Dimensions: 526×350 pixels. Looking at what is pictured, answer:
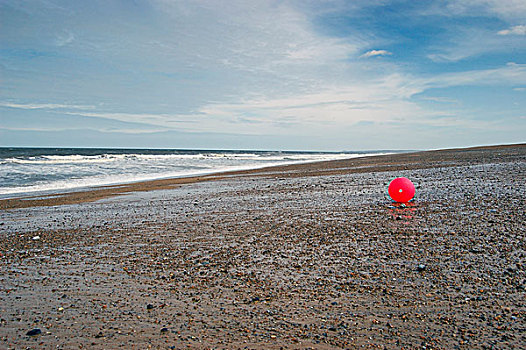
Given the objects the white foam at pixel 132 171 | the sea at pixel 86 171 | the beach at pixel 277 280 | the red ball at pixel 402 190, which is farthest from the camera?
the sea at pixel 86 171

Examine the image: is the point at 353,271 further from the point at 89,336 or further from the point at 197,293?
the point at 89,336

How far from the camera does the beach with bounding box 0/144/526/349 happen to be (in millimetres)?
3783

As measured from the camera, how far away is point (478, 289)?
4.53 meters

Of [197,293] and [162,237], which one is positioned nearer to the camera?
[197,293]

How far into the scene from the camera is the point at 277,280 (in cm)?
520

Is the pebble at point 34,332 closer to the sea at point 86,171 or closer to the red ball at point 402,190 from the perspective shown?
the red ball at point 402,190

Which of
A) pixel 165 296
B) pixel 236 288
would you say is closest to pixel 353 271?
pixel 236 288

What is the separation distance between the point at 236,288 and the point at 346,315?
1.53 meters

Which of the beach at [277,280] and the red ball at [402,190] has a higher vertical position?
the red ball at [402,190]

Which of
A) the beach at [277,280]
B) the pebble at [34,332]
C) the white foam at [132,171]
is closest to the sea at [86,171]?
the white foam at [132,171]

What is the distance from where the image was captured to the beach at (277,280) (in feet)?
12.4

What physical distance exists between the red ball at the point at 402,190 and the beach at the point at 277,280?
372 mm

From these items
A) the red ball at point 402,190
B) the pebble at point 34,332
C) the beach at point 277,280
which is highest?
the red ball at point 402,190

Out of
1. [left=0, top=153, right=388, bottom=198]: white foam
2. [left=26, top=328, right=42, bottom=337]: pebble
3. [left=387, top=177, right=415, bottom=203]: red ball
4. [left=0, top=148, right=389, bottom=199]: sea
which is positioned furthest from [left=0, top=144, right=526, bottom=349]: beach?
[left=0, top=148, right=389, bottom=199]: sea
